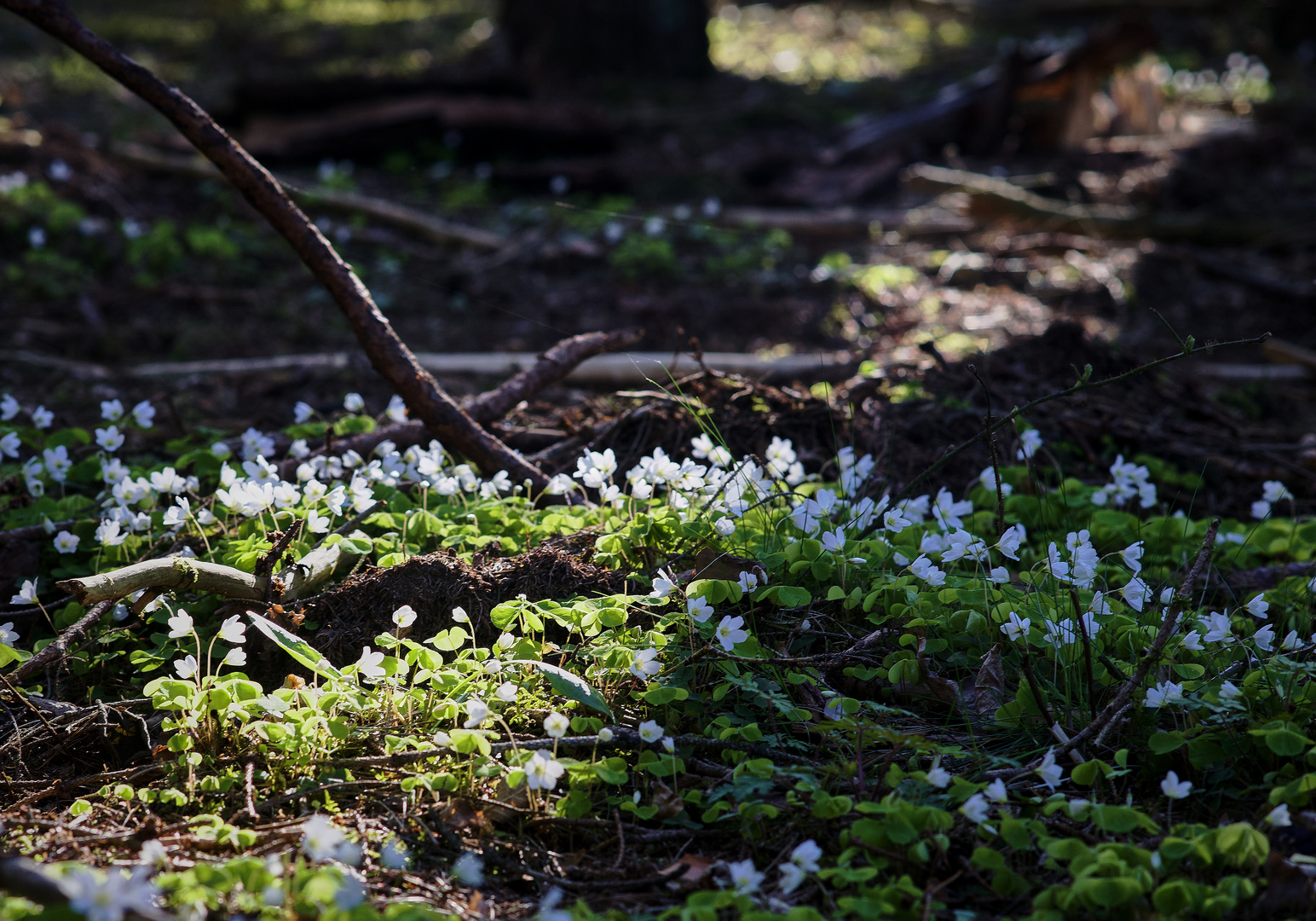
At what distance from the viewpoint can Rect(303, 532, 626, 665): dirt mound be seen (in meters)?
2.67

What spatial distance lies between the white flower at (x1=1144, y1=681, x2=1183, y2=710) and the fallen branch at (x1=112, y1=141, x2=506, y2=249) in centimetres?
575

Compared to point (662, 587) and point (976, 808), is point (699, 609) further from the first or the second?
point (976, 808)

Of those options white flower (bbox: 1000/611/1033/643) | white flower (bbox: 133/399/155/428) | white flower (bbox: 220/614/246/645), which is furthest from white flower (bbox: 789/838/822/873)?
white flower (bbox: 133/399/155/428)

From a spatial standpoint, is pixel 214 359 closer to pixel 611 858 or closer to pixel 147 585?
pixel 147 585

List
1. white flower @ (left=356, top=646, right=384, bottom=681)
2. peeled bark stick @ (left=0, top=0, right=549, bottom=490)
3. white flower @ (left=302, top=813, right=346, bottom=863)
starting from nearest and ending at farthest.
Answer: white flower @ (left=302, top=813, right=346, bottom=863) < white flower @ (left=356, top=646, right=384, bottom=681) < peeled bark stick @ (left=0, top=0, right=549, bottom=490)

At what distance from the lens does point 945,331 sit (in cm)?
570

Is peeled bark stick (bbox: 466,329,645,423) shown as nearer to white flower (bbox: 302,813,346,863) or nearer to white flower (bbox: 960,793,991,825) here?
white flower (bbox: 302,813,346,863)

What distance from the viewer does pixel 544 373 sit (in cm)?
382

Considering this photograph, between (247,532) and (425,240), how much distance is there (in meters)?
4.83

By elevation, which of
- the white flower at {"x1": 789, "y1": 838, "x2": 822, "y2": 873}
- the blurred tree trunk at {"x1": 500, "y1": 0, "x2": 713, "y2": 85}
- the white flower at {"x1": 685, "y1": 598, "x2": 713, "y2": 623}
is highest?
the blurred tree trunk at {"x1": 500, "y1": 0, "x2": 713, "y2": 85}

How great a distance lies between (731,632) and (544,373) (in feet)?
5.80

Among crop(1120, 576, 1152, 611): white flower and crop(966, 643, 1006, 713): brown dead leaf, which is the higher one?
crop(1120, 576, 1152, 611): white flower

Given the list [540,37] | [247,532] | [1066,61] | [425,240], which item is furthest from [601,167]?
[247,532]

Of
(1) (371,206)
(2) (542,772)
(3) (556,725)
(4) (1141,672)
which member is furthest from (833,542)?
(1) (371,206)
